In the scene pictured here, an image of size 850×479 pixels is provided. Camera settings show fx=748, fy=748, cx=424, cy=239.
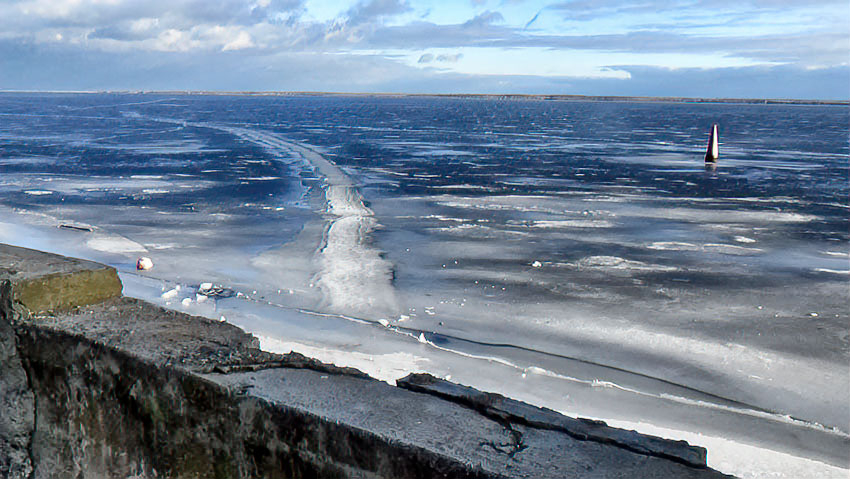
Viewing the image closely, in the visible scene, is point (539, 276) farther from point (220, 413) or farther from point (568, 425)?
point (220, 413)

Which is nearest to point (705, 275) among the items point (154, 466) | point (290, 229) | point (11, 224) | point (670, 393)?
point (670, 393)

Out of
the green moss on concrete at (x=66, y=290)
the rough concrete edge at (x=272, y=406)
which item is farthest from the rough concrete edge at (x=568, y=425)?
the green moss on concrete at (x=66, y=290)

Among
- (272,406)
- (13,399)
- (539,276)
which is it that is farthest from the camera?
(539,276)

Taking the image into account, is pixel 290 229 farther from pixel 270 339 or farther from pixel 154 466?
pixel 154 466

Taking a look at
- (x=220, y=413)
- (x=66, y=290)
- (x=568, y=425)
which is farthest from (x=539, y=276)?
(x=220, y=413)

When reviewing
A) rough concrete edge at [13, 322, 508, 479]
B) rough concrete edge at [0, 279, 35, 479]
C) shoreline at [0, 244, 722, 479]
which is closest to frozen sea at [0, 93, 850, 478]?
shoreline at [0, 244, 722, 479]
